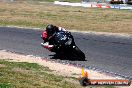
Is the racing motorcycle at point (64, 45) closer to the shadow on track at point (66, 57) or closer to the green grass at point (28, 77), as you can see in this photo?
the shadow on track at point (66, 57)

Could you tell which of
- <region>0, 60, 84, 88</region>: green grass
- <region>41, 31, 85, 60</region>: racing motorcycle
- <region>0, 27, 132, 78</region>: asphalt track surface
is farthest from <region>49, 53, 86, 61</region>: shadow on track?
<region>0, 60, 84, 88</region>: green grass

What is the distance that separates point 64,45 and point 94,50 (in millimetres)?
2907

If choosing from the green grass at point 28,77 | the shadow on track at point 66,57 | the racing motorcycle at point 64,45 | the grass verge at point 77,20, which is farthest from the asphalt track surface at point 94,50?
the grass verge at point 77,20

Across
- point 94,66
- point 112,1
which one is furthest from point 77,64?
point 112,1

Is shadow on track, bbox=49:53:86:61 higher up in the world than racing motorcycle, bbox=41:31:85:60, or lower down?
lower down

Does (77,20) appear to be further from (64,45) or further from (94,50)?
(64,45)

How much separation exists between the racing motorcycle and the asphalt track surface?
503 millimetres

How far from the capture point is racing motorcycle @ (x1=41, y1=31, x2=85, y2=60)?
16.0m

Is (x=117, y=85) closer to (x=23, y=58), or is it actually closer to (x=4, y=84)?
(x=4, y=84)

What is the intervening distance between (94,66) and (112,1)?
178 ft

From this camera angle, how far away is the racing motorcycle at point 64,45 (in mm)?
16000

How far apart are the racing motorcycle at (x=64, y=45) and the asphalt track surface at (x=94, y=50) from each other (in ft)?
1.65

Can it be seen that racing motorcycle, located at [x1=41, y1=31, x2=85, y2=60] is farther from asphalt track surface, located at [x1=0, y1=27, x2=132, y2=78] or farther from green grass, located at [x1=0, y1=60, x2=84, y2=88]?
green grass, located at [x1=0, y1=60, x2=84, y2=88]

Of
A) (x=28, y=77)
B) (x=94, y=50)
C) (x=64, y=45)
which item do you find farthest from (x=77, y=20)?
(x=28, y=77)
